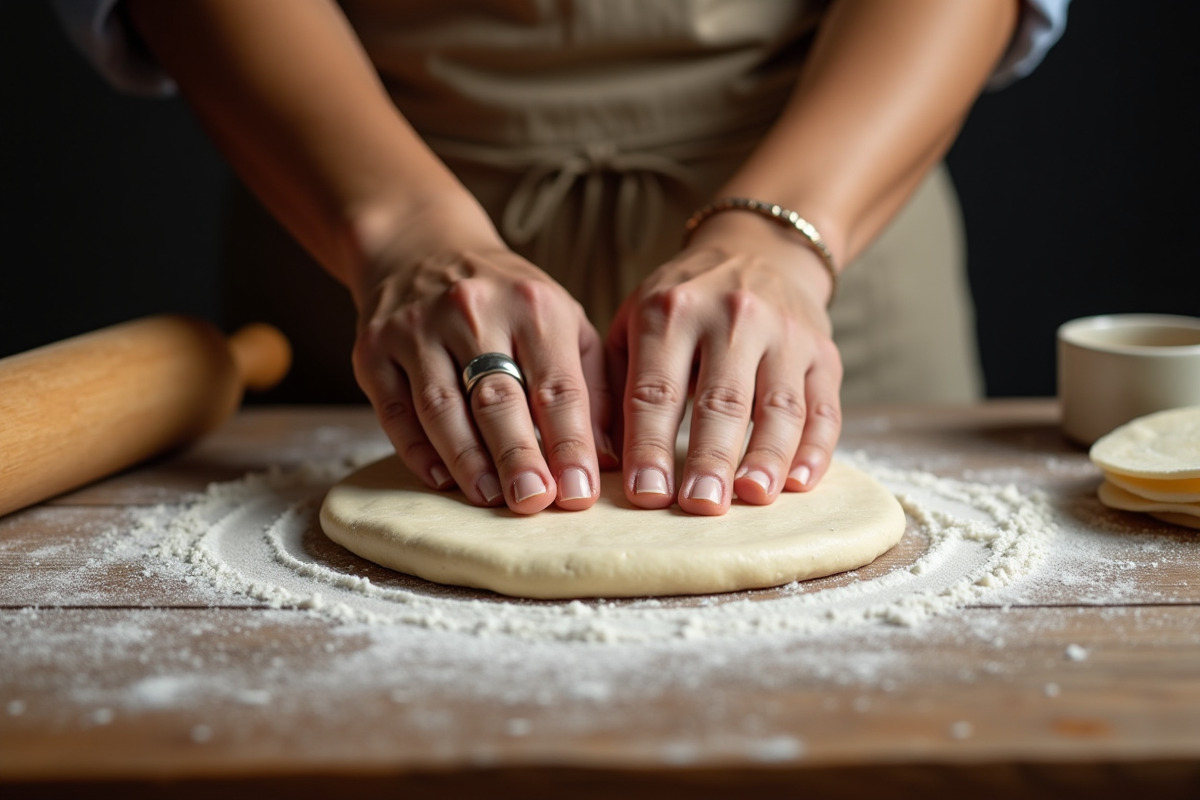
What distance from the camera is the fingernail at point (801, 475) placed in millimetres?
1127

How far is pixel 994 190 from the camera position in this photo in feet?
9.56

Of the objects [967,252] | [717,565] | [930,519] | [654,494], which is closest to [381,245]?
[654,494]

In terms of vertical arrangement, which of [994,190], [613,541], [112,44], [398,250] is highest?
[112,44]

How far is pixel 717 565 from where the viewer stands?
947mm

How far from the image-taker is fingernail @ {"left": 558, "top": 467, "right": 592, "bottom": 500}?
1.05 meters

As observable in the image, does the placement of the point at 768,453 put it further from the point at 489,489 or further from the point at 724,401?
the point at 489,489

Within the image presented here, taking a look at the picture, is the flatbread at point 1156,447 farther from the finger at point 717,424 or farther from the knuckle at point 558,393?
the knuckle at point 558,393

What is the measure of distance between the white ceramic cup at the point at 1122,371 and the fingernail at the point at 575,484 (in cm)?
75

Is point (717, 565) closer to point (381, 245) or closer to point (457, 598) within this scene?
point (457, 598)

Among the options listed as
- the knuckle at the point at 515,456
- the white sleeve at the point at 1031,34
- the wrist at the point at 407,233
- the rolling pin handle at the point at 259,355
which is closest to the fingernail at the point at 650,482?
the knuckle at the point at 515,456

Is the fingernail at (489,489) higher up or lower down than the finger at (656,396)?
lower down

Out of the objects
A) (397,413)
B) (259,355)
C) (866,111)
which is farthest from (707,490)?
(259,355)

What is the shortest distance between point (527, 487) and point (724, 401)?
0.73ft

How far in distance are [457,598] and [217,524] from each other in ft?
1.22
